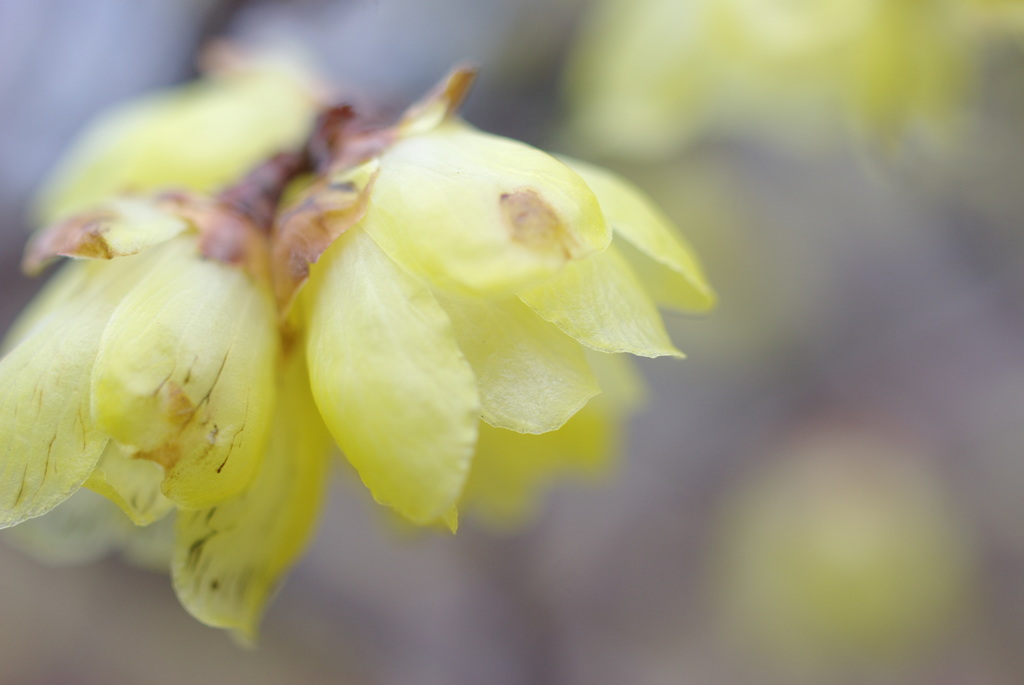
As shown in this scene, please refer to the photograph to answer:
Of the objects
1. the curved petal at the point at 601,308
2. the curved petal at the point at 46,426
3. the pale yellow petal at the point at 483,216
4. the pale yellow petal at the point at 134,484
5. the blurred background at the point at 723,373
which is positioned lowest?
the blurred background at the point at 723,373

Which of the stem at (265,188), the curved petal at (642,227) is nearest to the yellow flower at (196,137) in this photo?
the stem at (265,188)

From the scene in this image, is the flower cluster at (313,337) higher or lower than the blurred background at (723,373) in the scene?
higher

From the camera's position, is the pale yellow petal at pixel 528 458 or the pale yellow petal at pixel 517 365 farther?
the pale yellow petal at pixel 528 458

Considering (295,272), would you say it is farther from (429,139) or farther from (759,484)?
(759,484)

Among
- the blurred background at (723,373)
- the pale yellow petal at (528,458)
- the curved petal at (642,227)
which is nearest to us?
the curved petal at (642,227)

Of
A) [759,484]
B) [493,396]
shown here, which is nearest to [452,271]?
[493,396]

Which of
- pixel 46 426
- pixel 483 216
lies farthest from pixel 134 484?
pixel 483 216

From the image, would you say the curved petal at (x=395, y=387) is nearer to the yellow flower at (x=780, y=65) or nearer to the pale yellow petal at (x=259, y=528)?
the pale yellow petal at (x=259, y=528)

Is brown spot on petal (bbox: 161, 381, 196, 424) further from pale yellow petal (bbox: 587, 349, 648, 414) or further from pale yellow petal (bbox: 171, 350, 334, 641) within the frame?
pale yellow petal (bbox: 587, 349, 648, 414)
